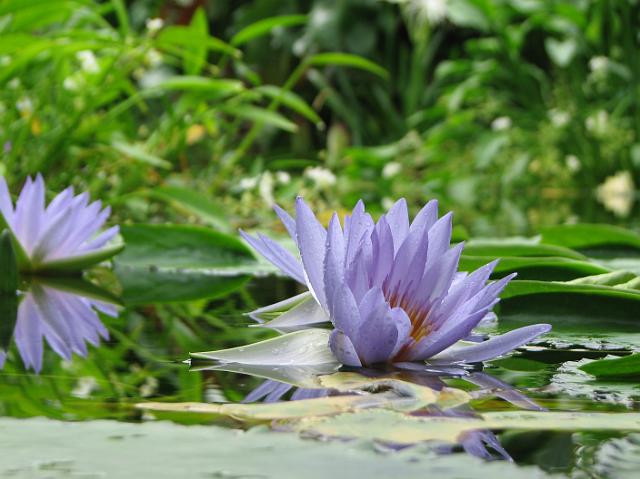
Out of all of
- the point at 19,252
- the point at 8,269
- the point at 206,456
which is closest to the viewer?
the point at 206,456

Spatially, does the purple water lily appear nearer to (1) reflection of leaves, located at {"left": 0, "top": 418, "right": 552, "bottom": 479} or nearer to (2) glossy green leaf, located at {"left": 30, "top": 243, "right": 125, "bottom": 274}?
(1) reflection of leaves, located at {"left": 0, "top": 418, "right": 552, "bottom": 479}

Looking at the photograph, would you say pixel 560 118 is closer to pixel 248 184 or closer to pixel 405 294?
pixel 248 184

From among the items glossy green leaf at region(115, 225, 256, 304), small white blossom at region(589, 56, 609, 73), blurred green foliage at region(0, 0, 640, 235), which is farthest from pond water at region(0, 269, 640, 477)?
small white blossom at region(589, 56, 609, 73)

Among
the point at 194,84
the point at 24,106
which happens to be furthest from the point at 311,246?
the point at 24,106

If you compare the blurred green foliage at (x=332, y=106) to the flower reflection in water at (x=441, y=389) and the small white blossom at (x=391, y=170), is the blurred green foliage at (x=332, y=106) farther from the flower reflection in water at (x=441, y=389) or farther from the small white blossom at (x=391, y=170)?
the flower reflection in water at (x=441, y=389)

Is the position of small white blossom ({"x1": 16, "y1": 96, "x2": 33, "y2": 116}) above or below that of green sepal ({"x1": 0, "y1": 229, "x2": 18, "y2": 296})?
above

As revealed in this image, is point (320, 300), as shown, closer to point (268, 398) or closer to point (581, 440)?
point (268, 398)

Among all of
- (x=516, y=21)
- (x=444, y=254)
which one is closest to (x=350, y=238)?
(x=444, y=254)
